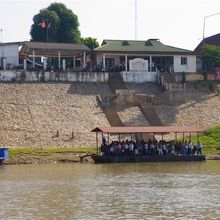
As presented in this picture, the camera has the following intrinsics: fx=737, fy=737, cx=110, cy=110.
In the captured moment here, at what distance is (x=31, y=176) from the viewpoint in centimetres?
4200

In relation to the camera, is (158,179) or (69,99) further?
(69,99)

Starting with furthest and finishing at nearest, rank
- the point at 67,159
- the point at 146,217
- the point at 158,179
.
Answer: the point at 67,159
the point at 158,179
the point at 146,217

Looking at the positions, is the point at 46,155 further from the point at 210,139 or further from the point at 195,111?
the point at 195,111

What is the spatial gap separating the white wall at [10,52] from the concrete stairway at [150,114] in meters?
17.6

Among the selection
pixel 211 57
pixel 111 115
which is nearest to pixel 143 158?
pixel 111 115

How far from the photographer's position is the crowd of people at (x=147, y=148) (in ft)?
170

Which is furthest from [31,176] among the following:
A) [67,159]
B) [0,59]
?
[0,59]

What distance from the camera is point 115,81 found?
75.1m

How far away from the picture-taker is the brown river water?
92.7 feet

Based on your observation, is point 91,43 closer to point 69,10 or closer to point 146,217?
point 69,10

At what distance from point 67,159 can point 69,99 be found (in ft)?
53.1

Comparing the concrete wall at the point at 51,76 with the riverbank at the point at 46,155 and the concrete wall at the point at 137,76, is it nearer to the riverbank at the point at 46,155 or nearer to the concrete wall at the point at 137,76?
the concrete wall at the point at 137,76

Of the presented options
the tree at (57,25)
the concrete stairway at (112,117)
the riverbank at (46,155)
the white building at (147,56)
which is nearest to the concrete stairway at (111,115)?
the concrete stairway at (112,117)

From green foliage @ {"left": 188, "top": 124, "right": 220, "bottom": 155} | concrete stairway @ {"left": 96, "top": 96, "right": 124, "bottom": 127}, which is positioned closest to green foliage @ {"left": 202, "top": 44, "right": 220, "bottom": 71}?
concrete stairway @ {"left": 96, "top": 96, "right": 124, "bottom": 127}
